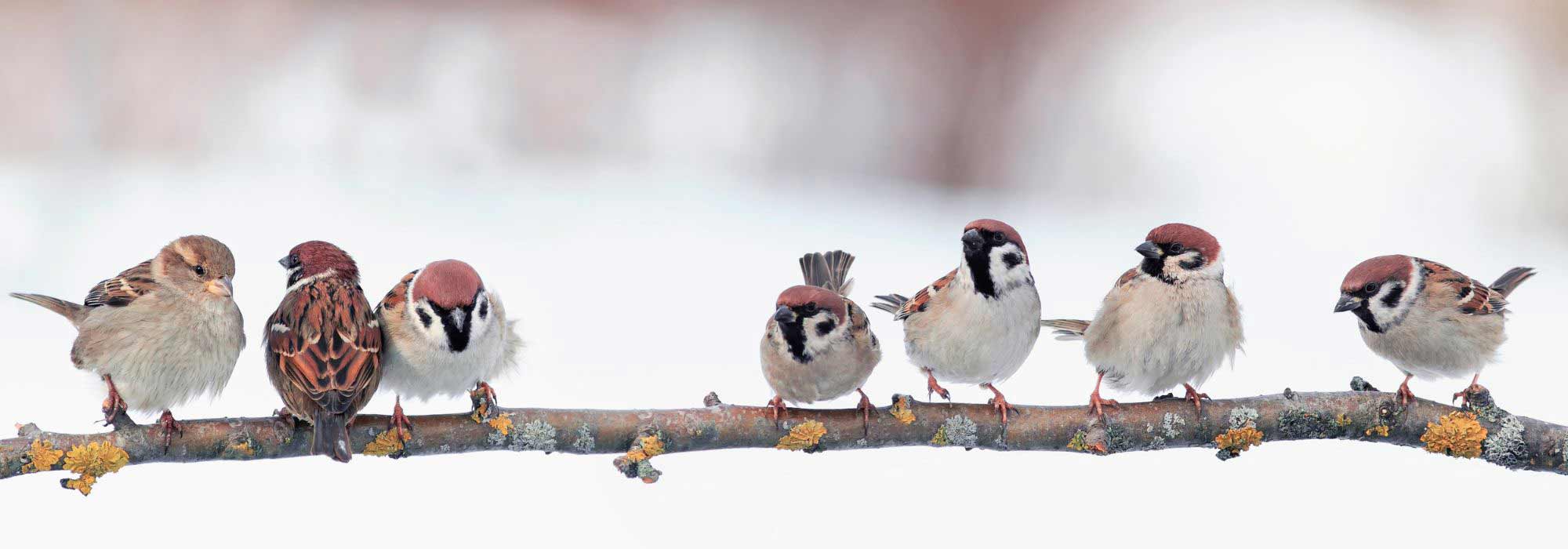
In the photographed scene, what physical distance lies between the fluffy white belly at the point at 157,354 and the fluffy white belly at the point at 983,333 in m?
1.04

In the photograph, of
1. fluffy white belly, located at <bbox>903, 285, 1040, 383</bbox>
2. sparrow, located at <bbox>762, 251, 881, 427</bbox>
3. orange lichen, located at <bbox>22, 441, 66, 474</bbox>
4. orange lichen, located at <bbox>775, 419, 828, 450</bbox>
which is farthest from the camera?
fluffy white belly, located at <bbox>903, 285, 1040, 383</bbox>

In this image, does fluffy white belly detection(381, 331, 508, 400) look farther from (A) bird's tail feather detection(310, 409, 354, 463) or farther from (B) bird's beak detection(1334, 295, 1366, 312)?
(B) bird's beak detection(1334, 295, 1366, 312)

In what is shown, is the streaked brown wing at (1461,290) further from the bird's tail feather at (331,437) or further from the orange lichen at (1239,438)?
the bird's tail feather at (331,437)

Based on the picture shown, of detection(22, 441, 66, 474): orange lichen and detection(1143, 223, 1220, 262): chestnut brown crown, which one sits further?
detection(1143, 223, 1220, 262): chestnut brown crown

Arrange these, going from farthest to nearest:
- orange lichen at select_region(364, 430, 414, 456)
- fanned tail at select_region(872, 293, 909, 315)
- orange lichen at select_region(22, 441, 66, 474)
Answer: fanned tail at select_region(872, 293, 909, 315) → orange lichen at select_region(364, 430, 414, 456) → orange lichen at select_region(22, 441, 66, 474)

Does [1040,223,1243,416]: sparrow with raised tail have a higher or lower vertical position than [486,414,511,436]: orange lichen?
higher

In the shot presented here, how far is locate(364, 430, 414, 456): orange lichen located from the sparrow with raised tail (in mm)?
1065

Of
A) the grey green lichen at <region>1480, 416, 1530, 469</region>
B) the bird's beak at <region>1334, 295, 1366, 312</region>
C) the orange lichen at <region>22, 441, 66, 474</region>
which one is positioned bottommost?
the grey green lichen at <region>1480, 416, 1530, 469</region>

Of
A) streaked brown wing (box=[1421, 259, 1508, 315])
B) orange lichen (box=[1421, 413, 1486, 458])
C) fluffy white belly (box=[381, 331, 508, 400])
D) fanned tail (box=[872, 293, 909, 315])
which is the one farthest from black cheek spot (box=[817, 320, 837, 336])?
streaked brown wing (box=[1421, 259, 1508, 315])

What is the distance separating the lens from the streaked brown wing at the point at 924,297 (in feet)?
6.88

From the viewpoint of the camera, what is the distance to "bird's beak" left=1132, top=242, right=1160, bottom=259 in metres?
2.01

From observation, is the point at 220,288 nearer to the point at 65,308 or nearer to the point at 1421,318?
the point at 65,308

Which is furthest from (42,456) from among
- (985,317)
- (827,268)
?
(985,317)

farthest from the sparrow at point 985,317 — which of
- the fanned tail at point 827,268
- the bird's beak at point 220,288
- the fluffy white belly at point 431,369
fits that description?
the bird's beak at point 220,288
